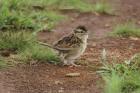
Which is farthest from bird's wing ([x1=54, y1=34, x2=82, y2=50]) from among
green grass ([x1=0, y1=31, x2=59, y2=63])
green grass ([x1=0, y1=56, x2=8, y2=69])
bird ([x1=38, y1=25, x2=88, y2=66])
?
green grass ([x1=0, y1=56, x2=8, y2=69])

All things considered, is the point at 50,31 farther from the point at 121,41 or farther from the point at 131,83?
the point at 131,83

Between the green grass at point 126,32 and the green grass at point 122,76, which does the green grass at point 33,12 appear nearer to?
the green grass at point 126,32

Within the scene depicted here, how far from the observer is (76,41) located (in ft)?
22.4

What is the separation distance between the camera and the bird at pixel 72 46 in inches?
267

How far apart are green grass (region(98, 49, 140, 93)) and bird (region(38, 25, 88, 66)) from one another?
325 millimetres

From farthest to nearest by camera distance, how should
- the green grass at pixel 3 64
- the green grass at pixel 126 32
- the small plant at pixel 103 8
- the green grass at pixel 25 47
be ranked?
the small plant at pixel 103 8, the green grass at pixel 126 32, the green grass at pixel 25 47, the green grass at pixel 3 64

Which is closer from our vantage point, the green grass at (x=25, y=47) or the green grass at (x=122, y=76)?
the green grass at (x=122, y=76)

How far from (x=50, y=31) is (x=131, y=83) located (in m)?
3.26

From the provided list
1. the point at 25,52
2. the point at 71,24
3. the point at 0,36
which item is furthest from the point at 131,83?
the point at 71,24

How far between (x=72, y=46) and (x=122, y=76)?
36.7 inches

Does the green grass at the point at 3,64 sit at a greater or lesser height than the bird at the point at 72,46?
lesser

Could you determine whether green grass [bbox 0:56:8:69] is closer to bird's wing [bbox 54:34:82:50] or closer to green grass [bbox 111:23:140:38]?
bird's wing [bbox 54:34:82:50]

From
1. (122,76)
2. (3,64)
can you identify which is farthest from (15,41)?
(122,76)

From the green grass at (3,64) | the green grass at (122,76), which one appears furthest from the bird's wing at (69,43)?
the green grass at (3,64)
